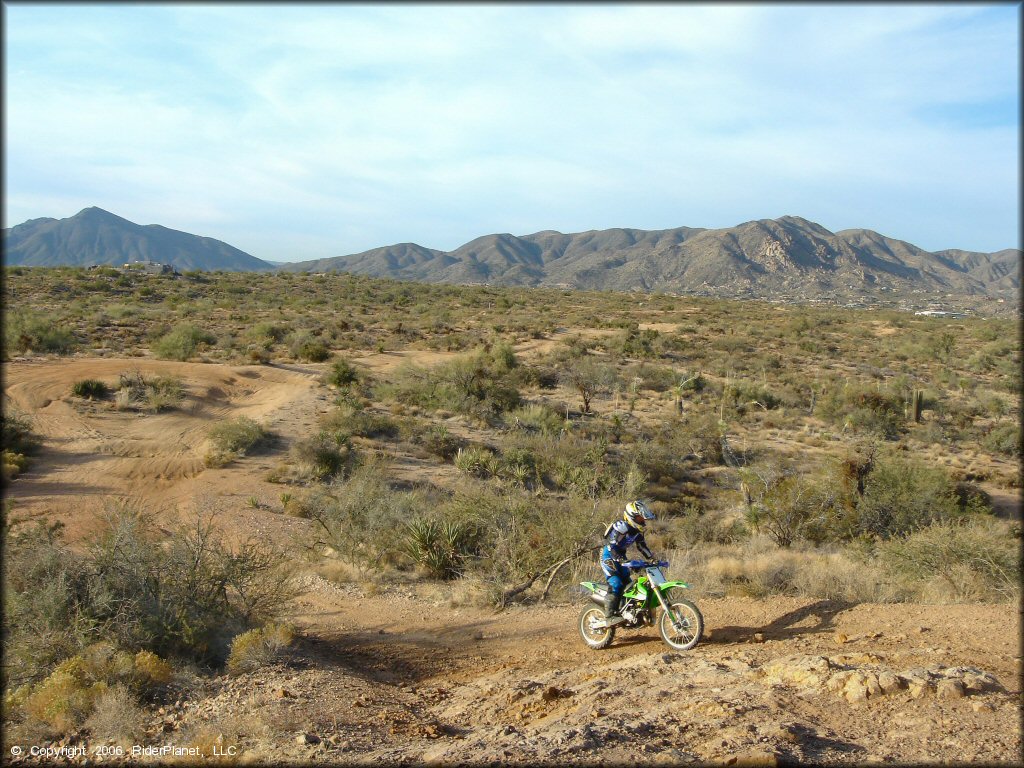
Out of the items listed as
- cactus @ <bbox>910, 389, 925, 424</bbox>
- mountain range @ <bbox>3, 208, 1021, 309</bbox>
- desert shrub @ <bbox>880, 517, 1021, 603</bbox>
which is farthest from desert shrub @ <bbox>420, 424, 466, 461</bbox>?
mountain range @ <bbox>3, 208, 1021, 309</bbox>

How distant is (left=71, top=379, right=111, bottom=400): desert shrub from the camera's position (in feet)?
61.3

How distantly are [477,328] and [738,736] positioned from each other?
36.6 meters

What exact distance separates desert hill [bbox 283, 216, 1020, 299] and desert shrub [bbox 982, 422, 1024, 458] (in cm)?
7956

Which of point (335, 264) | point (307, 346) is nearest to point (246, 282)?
point (307, 346)

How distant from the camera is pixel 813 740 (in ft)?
Result: 14.3

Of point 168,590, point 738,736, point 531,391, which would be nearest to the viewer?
point 738,736

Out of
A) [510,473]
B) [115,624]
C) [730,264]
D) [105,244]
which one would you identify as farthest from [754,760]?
[105,244]

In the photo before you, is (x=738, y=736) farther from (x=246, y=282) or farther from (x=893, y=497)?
(x=246, y=282)

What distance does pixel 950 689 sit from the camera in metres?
4.86

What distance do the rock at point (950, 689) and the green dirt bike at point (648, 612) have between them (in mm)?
2044

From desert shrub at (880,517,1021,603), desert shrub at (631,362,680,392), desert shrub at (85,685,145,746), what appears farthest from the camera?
desert shrub at (631,362,680,392)

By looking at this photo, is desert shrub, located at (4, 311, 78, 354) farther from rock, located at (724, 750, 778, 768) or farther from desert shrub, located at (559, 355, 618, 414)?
rock, located at (724, 750, 778, 768)

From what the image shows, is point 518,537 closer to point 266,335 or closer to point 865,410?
point 865,410

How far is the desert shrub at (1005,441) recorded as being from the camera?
67.1 ft
